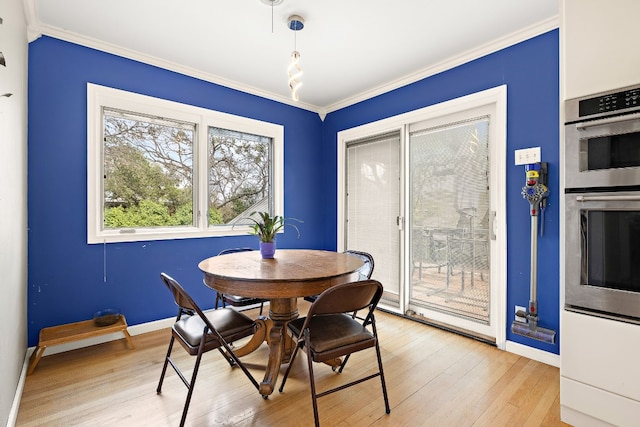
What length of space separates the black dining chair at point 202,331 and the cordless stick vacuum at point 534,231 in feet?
6.90

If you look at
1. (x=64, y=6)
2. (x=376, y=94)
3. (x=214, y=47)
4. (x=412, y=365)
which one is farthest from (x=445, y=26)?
(x=64, y=6)

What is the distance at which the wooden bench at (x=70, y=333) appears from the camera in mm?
2295

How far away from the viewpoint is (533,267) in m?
2.44

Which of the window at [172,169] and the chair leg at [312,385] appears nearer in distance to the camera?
the chair leg at [312,385]

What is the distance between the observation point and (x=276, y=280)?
172 centimetres

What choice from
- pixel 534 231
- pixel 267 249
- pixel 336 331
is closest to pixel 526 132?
pixel 534 231

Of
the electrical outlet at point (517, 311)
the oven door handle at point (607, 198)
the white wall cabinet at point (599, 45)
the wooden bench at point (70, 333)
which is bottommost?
the wooden bench at point (70, 333)

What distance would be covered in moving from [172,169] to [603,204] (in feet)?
11.4

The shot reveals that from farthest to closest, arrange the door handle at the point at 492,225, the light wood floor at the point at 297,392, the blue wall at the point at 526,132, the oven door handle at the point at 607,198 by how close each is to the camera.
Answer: the door handle at the point at 492,225
the blue wall at the point at 526,132
the light wood floor at the point at 297,392
the oven door handle at the point at 607,198

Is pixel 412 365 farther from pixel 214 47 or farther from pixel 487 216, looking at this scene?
pixel 214 47

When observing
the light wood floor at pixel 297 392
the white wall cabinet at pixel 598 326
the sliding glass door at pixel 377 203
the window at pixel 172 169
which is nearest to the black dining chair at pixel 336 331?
the light wood floor at pixel 297 392

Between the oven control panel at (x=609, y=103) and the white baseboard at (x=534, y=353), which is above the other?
the oven control panel at (x=609, y=103)

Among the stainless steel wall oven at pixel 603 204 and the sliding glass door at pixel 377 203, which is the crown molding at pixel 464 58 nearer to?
the sliding glass door at pixel 377 203

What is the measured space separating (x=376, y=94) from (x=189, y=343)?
3.31 m
